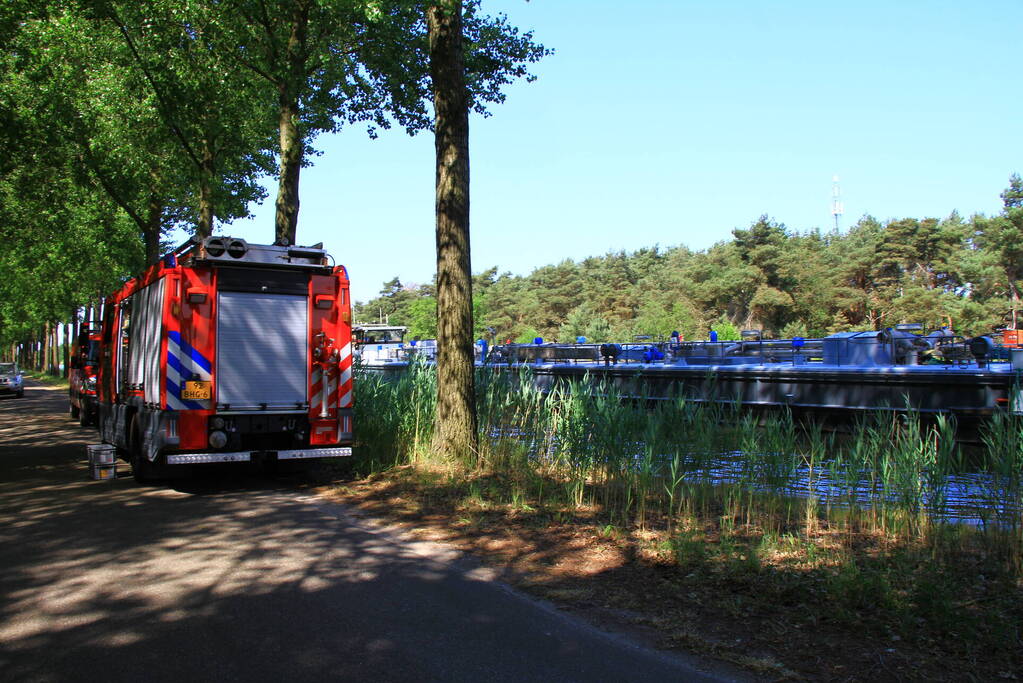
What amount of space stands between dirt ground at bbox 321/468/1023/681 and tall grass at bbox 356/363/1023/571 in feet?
2.33

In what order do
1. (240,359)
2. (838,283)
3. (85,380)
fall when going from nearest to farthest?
(240,359)
(85,380)
(838,283)

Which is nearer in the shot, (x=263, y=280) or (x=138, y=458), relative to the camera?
(x=263, y=280)

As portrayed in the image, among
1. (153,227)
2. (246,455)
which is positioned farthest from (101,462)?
(153,227)

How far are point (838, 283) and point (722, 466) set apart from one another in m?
66.0

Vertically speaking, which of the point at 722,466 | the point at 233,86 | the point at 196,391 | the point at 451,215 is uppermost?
the point at 233,86

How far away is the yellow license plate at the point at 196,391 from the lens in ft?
31.5

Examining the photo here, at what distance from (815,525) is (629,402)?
2.88 m

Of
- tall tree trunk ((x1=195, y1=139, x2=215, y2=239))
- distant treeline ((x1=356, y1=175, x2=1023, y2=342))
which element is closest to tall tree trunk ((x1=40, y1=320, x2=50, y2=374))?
distant treeline ((x1=356, y1=175, x2=1023, y2=342))

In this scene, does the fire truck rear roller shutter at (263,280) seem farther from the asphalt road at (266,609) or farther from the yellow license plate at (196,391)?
the asphalt road at (266,609)

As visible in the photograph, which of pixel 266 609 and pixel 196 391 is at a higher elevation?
pixel 196 391

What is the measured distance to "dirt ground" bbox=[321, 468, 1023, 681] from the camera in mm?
4145

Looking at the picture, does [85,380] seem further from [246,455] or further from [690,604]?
[690,604]

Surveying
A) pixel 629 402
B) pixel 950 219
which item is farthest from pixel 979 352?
pixel 950 219

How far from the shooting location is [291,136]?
16.9m
